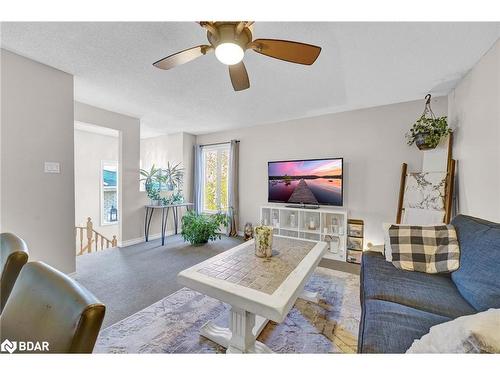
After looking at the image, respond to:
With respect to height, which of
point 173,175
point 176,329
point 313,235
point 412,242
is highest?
point 173,175

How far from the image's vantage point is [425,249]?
1.68 meters

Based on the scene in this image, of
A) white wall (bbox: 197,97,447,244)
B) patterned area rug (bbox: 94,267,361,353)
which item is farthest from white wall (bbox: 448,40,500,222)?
patterned area rug (bbox: 94,267,361,353)

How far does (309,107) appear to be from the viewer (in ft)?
10.5

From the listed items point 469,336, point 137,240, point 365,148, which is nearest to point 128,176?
point 137,240

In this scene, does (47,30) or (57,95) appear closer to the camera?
(47,30)

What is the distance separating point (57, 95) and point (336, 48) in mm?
2759

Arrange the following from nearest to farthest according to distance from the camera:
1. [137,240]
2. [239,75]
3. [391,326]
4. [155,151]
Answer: [391,326]
[239,75]
[137,240]
[155,151]

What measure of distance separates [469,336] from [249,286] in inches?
35.8

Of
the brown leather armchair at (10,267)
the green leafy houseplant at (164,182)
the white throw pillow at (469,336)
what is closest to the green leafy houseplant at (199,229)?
the green leafy houseplant at (164,182)

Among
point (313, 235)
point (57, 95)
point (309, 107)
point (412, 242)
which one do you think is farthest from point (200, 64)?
point (313, 235)

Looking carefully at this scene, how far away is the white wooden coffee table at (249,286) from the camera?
44.4 inches

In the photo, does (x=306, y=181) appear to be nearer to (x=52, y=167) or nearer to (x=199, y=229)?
(x=199, y=229)

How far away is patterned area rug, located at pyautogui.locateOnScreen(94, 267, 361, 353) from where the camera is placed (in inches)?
57.3

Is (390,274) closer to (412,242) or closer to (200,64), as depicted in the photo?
(412,242)
